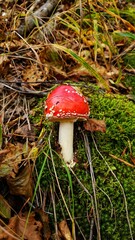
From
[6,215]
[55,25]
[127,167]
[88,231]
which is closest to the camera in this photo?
[6,215]

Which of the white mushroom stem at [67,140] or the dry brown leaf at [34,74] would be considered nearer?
the white mushroom stem at [67,140]

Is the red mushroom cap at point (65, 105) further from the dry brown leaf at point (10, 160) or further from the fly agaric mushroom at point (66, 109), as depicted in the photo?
the dry brown leaf at point (10, 160)

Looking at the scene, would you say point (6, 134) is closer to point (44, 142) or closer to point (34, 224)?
point (44, 142)

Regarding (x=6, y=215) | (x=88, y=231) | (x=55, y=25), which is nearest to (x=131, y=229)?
(x=88, y=231)

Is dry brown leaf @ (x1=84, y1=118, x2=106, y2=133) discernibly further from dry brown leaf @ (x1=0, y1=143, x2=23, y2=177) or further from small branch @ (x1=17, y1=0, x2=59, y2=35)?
small branch @ (x1=17, y1=0, x2=59, y2=35)

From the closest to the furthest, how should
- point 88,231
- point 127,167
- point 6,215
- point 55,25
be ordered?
point 6,215
point 88,231
point 127,167
point 55,25

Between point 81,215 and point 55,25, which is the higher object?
point 55,25

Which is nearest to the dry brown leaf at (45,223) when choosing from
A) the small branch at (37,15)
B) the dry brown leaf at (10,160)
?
the dry brown leaf at (10,160)

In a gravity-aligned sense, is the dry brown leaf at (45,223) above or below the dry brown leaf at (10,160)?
below
